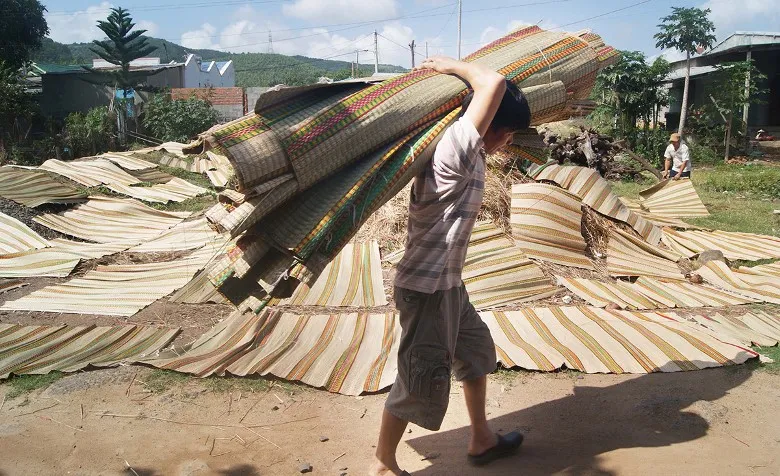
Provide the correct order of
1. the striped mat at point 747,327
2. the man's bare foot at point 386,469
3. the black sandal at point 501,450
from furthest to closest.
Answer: the striped mat at point 747,327 → the black sandal at point 501,450 → the man's bare foot at point 386,469

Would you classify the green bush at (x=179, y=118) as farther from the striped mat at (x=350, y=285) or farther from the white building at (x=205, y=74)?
the white building at (x=205, y=74)

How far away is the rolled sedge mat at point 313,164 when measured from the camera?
2242 millimetres

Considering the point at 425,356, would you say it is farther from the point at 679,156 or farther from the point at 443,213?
the point at 679,156

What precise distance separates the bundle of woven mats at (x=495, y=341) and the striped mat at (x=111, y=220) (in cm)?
425

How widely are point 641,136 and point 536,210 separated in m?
13.1

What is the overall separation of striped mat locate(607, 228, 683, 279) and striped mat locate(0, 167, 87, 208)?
753 centimetres

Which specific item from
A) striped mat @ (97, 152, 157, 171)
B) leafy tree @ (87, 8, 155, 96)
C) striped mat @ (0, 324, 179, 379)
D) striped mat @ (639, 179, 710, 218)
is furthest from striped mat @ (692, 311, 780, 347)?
leafy tree @ (87, 8, 155, 96)

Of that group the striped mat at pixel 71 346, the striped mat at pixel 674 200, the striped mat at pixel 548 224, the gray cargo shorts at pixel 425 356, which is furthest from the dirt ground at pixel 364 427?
the striped mat at pixel 674 200

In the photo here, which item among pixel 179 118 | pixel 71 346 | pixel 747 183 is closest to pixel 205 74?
pixel 179 118

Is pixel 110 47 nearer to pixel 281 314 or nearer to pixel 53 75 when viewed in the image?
pixel 53 75

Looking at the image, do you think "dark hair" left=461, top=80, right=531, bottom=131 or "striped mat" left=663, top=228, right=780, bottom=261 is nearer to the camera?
"dark hair" left=461, top=80, right=531, bottom=131

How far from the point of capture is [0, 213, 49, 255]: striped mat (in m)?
7.30

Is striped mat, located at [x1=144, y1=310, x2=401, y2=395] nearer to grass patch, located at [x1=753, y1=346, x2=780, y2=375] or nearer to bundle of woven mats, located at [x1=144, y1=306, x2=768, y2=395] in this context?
bundle of woven mats, located at [x1=144, y1=306, x2=768, y2=395]

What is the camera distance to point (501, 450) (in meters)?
2.86
